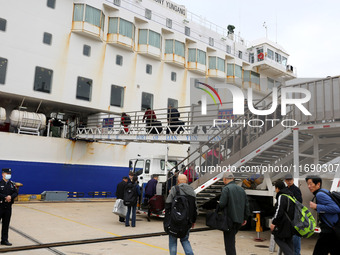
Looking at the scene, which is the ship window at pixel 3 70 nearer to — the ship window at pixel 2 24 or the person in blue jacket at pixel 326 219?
the ship window at pixel 2 24

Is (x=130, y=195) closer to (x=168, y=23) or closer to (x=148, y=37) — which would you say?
(x=148, y=37)

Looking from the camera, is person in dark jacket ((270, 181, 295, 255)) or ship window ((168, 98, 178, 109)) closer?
person in dark jacket ((270, 181, 295, 255))

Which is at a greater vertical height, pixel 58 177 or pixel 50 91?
pixel 50 91

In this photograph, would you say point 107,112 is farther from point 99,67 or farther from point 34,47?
point 34,47

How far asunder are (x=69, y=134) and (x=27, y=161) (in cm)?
374

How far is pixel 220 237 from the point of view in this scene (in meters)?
8.92

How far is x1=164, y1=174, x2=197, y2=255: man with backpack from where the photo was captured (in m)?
5.27

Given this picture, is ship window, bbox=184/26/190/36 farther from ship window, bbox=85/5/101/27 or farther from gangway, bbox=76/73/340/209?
gangway, bbox=76/73/340/209

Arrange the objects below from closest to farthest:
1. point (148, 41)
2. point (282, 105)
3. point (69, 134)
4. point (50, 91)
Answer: point (282, 105), point (50, 91), point (69, 134), point (148, 41)

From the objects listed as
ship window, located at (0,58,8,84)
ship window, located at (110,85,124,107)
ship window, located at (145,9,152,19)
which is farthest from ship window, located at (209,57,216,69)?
ship window, located at (0,58,8,84)

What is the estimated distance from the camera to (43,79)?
20.4m

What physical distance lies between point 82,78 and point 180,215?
18.8 metres

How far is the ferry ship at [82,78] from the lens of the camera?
19453 mm

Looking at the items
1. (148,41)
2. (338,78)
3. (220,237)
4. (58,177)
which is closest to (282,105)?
(338,78)
